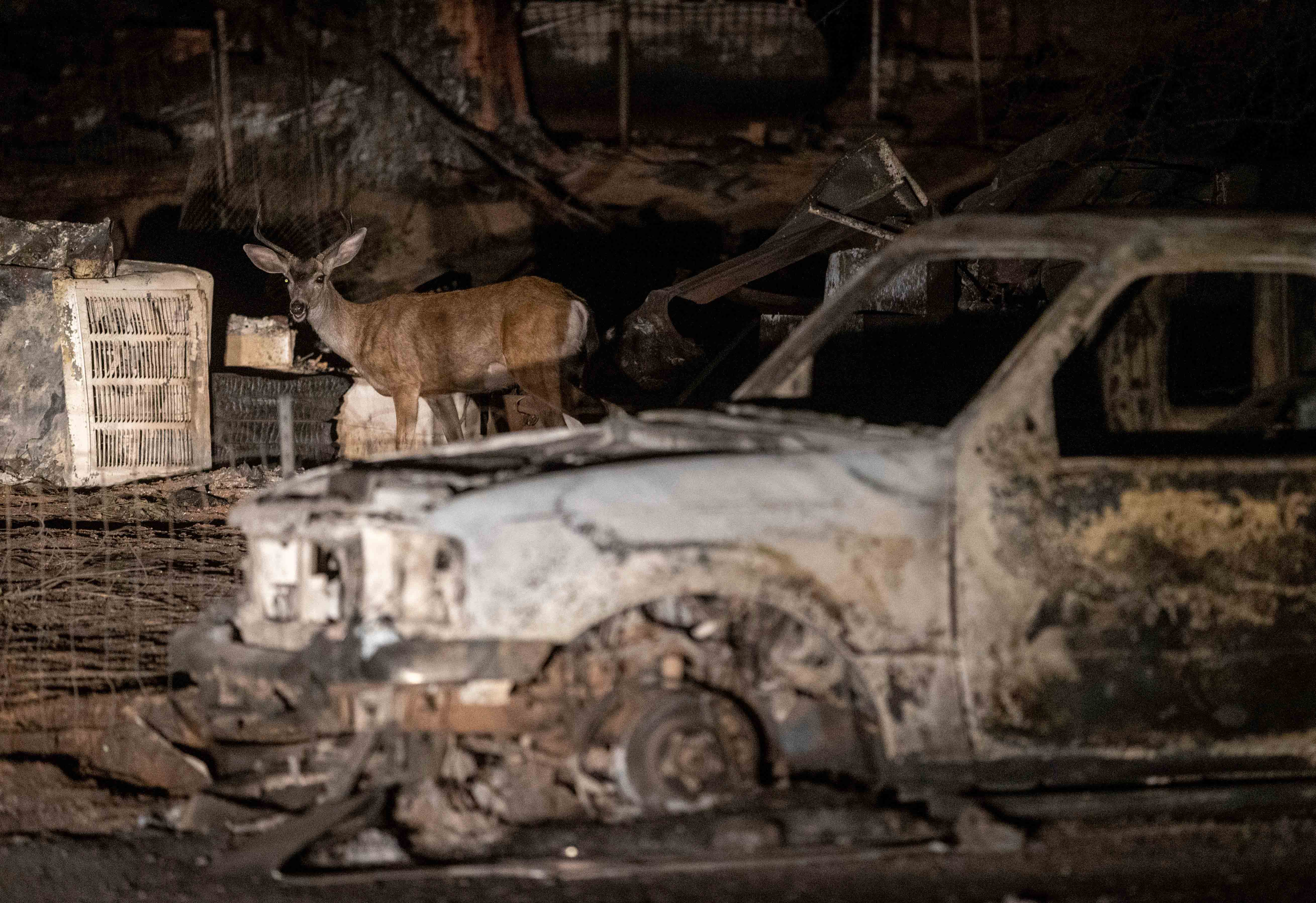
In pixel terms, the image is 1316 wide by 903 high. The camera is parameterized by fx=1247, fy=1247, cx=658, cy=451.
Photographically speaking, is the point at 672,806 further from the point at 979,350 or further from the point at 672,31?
the point at 672,31

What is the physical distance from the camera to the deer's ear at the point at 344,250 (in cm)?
1084

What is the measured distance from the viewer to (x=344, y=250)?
10984mm

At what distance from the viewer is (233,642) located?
4215mm

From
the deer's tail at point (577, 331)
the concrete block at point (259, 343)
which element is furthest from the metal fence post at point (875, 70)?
the concrete block at point (259, 343)

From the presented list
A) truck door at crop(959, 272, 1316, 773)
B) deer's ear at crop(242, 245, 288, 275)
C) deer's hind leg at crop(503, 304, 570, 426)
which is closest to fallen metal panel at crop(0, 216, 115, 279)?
deer's ear at crop(242, 245, 288, 275)

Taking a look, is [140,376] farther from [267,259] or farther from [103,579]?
[103,579]

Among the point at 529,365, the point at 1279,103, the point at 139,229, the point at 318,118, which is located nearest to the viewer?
the point at 1279,103

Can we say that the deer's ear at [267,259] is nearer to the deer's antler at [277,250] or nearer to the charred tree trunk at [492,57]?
the deer's antler at [277,250]

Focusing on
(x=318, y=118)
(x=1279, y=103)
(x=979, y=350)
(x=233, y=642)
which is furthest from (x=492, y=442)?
(x=318, y=118)

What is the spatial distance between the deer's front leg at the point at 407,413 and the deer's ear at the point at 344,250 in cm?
129

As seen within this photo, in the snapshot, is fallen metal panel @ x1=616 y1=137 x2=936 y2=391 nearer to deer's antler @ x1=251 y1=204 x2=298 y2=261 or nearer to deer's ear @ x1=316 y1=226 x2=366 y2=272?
deer's ear @ x1=316 y1=226 x2=366 y2=272

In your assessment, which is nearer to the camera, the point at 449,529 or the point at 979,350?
the point at 449,529

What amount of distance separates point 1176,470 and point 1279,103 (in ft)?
23.4

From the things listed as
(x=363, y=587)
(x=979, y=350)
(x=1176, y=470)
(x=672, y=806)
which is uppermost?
(x=979, y=350)
